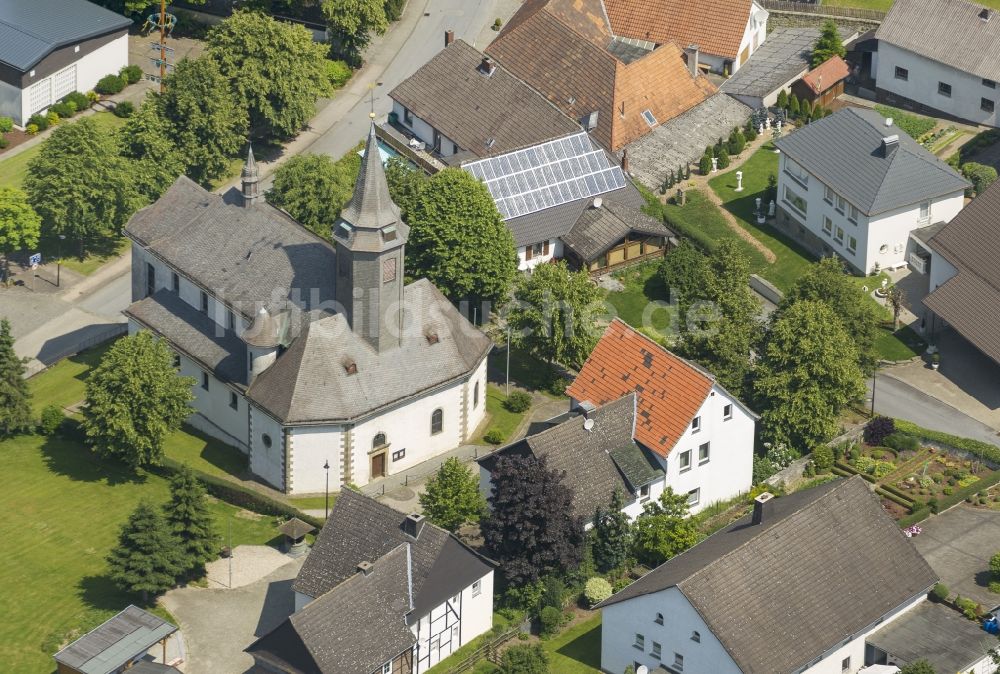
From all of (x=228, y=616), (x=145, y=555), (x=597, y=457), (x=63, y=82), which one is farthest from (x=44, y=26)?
(x=597, y=457)

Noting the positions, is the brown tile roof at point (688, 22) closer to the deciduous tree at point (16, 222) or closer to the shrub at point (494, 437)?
the shrub at point (494, 437)

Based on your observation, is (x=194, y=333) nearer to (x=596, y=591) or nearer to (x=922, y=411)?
(x=596, y=591)

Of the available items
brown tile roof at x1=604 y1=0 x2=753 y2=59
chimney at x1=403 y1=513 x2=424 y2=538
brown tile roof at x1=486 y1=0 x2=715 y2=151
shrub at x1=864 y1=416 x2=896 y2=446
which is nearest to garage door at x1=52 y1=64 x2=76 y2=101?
brown tile roof at x1=486 y1=0 x2=715 y2=151

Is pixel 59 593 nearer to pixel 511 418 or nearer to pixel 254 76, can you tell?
pixel 511 418

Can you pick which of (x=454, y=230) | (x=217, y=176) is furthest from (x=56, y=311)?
(x=454, y=230)

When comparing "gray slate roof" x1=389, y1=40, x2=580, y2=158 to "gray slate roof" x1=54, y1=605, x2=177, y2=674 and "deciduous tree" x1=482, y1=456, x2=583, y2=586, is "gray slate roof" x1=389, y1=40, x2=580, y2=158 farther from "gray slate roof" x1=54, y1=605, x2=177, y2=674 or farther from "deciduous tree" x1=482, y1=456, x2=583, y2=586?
"gray slate roof" x1=54, y1=605, x2=177, y2=674

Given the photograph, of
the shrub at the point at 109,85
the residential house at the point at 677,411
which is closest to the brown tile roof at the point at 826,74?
the residential house at the point at 677,411
